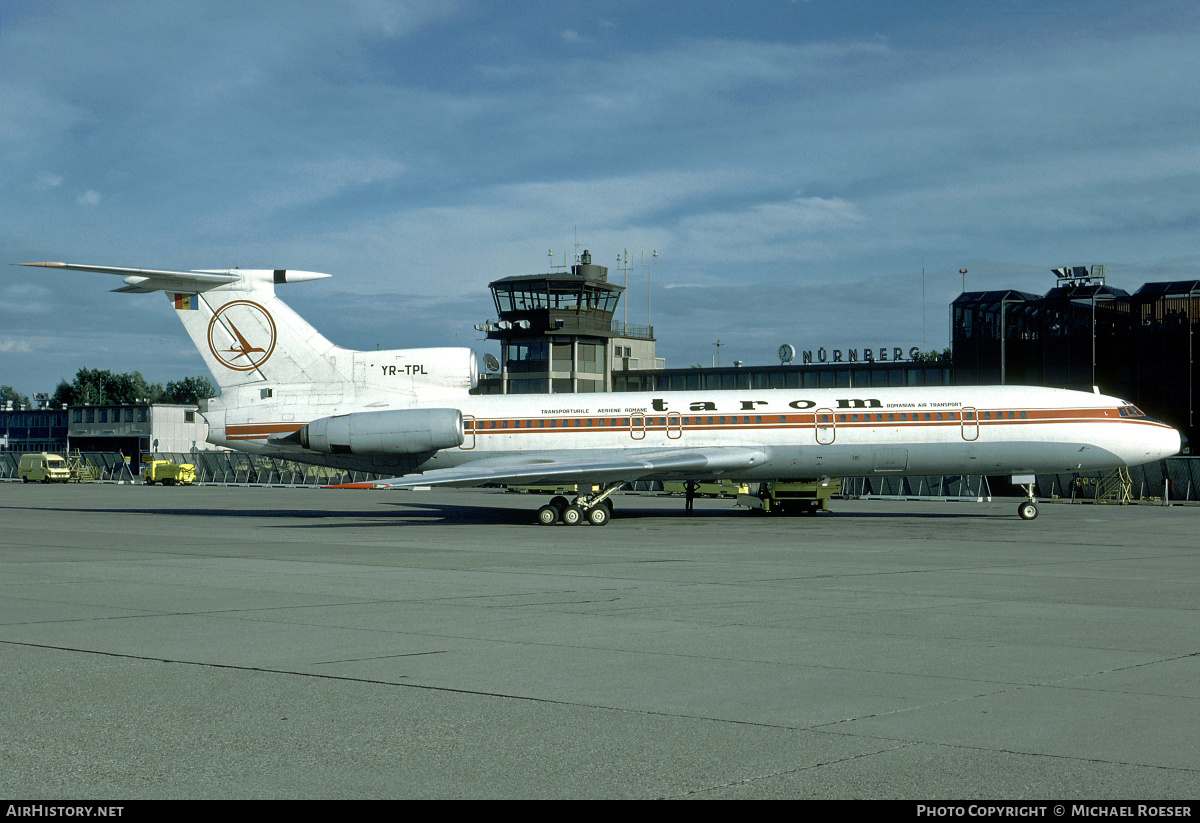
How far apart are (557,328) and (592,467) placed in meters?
51.2

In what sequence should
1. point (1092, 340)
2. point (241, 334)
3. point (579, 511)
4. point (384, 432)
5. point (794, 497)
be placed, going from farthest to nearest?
point (1092, 340)
point (794, 497)
point (241, 334)
point (579, 511)
point (384, 432)

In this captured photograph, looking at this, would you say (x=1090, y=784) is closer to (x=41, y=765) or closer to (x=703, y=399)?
(x=41, y=765)

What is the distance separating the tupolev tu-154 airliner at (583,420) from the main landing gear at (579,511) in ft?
0.19

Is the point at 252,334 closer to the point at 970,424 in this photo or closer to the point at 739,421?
the point at 739,421

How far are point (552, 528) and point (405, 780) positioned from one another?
78.8ft

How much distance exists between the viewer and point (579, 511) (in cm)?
3161

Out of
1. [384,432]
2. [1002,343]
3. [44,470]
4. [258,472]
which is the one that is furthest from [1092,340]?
[44,470]

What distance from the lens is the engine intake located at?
103ft

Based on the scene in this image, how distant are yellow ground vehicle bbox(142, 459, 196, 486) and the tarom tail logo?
42354mm

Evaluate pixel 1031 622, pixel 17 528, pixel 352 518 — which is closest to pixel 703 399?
pixel 352 518

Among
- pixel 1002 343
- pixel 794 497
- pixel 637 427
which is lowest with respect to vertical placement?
pixel 794 497

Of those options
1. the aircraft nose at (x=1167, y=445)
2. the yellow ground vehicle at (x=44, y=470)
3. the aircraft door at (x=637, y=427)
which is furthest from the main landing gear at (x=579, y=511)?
the yellow ground vehicle at (x=44, y=470)

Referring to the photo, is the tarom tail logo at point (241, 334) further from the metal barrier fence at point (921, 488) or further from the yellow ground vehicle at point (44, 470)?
the yellow ground vehicle at point (44, 470)
